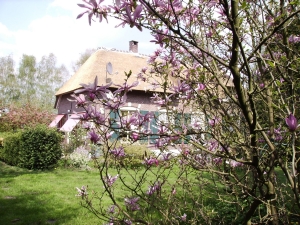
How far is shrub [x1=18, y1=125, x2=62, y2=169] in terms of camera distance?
29.3 ft

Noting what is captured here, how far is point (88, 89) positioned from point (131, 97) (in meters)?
12.8

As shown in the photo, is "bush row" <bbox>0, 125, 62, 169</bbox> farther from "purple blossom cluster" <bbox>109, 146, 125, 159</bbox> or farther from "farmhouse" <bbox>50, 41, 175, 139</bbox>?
"purple blossom cluster" <bbox>109, 146, 125, 159</bbox>

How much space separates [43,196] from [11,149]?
478 centimetres

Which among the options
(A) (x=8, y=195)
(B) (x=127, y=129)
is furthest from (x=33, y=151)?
(B) (x=127, y=129)

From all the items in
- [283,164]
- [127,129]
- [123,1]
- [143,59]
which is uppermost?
[143,59]

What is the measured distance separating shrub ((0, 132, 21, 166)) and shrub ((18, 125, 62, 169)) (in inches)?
17.8

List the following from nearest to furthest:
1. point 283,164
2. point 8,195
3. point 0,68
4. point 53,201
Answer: point 283,164 → point 53,201 → point 8,195 → point 0,68

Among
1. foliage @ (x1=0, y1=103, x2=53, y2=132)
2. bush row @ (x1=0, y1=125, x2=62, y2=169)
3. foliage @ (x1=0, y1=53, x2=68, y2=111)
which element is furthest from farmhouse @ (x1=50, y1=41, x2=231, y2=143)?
foliage @ (x1=0, y1=53, x2=68, y2=111)

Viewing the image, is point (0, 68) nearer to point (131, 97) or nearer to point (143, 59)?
point (143, 59)

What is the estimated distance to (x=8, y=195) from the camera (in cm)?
601

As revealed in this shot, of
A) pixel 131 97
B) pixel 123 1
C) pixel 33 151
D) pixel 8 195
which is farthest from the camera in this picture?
pixel 131 97

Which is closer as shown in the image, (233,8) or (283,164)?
(233,8)

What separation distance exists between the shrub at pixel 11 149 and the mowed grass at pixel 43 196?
696 mm

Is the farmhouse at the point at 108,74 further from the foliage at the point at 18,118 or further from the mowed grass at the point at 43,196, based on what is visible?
the mowed grass at the point at 43,196
